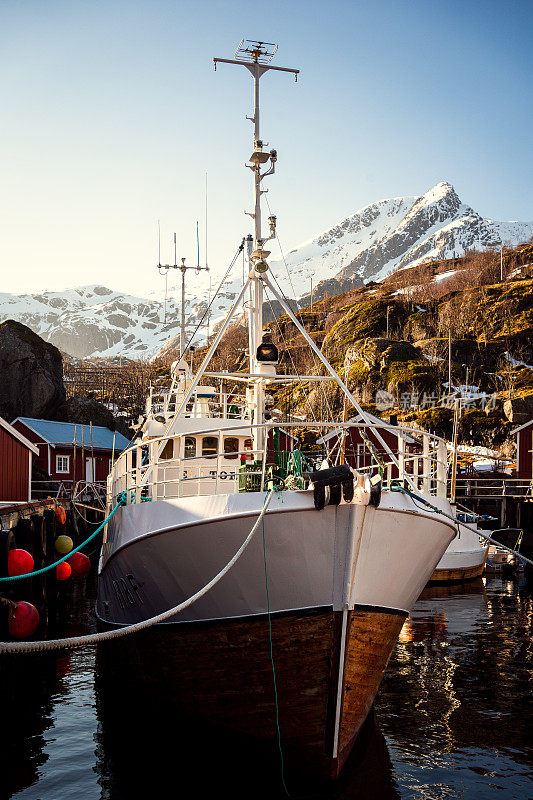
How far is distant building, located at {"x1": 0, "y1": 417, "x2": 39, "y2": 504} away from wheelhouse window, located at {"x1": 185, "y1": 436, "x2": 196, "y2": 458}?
15.4 metres

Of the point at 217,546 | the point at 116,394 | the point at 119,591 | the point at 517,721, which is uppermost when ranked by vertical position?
the point at 116,394

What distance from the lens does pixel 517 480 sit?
3741cm

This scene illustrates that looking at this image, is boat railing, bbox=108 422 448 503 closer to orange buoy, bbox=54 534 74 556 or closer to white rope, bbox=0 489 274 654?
white rope, bbox=0 489 274 654

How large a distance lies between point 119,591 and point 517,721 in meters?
6.32

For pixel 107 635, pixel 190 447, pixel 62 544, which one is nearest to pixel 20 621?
pixel 190 447

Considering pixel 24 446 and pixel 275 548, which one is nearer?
pixel 275 548

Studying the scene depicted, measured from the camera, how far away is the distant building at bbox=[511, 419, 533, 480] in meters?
39.6

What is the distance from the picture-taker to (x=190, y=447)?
12695 mm

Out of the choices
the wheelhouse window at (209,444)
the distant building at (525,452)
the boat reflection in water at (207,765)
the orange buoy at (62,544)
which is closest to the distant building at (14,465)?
the orange buoy at (62,544)

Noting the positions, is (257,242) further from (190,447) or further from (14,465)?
(14,465)

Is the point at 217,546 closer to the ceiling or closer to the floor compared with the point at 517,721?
closer to the ceiling

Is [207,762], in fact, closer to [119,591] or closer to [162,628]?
[162,628]

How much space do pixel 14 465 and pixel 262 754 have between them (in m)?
21.3

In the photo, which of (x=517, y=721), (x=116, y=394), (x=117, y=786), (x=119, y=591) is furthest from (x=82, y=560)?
(x=116, y=394)
